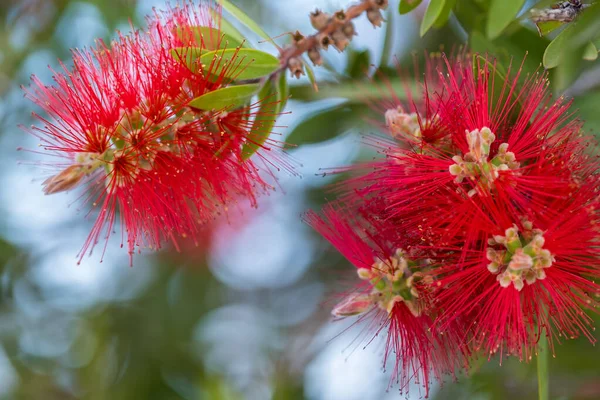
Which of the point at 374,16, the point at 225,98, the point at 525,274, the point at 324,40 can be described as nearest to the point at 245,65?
the point at 225,98

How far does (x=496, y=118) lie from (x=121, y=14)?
192 cm

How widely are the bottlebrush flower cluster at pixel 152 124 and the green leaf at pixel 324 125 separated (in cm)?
47

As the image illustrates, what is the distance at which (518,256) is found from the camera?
4.09ft

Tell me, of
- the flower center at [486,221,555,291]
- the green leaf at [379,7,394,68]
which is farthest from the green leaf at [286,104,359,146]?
the flower center at [486,221,555,291]

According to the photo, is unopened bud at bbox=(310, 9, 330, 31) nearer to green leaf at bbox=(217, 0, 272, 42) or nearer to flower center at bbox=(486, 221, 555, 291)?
green leaf at bbox=(217, 0, 272, 42)

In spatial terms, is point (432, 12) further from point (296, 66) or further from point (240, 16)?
point (240, 16)

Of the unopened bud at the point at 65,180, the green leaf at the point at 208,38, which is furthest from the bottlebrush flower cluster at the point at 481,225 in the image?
the unopened bud at the point at 65,180

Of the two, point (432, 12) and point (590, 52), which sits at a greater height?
point (432, 12)

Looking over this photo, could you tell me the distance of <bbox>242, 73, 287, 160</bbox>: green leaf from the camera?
1432 millimetres

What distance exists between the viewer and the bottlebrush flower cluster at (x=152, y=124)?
1.40m

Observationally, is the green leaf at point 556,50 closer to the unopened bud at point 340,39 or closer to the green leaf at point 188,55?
the unopened bud at point 340,39

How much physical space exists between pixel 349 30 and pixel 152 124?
49 centimetres

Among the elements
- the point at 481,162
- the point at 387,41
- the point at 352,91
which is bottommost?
the point at 481,162

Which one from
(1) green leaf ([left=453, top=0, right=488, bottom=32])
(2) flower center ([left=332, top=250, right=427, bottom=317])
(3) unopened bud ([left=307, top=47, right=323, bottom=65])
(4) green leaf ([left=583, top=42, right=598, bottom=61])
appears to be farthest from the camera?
(1) green leaf ([left=453, top=0, right=488, bottom=32])
